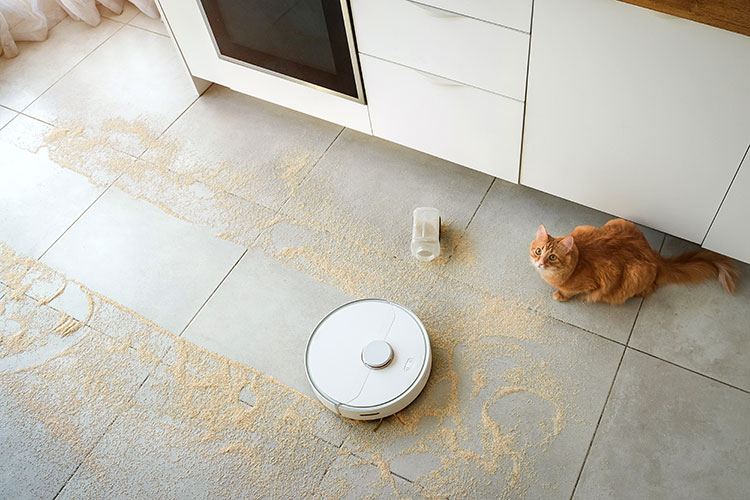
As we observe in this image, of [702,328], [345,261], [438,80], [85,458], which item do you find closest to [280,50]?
[438,80]

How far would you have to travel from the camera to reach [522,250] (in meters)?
1.91

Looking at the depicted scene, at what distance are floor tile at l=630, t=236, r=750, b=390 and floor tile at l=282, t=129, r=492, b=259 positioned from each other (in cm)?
56

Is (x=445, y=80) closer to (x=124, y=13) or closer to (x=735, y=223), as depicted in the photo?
(x=735, y=223)

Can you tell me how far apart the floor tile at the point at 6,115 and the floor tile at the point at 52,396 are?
2.64 feet

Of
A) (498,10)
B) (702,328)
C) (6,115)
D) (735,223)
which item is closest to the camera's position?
(498,10)

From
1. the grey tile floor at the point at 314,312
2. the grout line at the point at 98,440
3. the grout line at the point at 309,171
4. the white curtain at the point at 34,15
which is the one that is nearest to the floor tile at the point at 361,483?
the grey tile floor at the point at 314,312

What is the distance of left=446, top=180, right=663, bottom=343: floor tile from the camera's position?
5.84 feet

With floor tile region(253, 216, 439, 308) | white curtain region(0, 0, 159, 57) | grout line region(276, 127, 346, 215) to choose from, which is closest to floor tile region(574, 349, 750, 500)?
floor tile region(253, 216, 439, 308)

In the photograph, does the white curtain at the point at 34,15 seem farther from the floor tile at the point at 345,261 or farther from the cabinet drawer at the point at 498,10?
the cabinet drawer at the point at 498,10

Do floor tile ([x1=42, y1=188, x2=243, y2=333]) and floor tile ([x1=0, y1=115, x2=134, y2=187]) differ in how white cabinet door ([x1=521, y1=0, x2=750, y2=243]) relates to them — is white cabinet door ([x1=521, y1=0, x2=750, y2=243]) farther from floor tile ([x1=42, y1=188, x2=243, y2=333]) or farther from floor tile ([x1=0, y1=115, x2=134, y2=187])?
floor tile ([x1=0, y1=115, x2=134, y2=187])

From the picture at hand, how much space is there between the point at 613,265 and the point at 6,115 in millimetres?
2081

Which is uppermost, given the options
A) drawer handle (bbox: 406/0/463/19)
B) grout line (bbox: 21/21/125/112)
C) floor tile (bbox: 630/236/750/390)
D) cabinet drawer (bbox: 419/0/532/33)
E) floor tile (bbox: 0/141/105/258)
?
cabinet drawer (bbox: 419/0/532/33)

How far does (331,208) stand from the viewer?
6.75ft

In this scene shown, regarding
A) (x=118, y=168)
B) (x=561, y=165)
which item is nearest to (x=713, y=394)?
(x=561, y=165)
